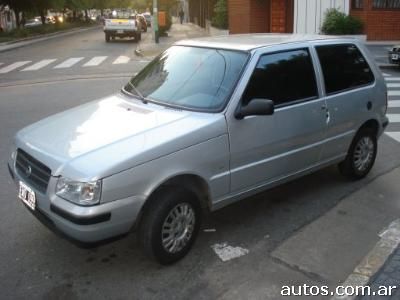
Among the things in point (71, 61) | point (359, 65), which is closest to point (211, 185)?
point (359, 65)

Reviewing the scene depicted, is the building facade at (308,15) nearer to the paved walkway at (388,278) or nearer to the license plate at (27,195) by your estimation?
the paved walkway at (388,278)

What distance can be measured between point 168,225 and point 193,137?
704 millimetres

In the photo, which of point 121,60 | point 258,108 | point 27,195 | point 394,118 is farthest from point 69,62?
point 258,108

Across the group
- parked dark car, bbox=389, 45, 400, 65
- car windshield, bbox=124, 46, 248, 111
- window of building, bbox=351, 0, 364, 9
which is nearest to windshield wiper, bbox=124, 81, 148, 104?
car windshield, bbox=124, 46, 248, 111

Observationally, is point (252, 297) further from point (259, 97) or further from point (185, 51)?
point (185, 51)

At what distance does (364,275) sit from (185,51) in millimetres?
2629

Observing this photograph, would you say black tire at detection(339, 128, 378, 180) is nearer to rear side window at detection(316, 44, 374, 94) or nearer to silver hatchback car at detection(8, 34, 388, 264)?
silver hatchback car at detection(8, 34, 388, 264)

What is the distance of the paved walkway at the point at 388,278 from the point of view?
3.52 meters

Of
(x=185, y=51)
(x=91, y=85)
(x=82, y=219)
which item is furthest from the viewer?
(x=91, y=85)

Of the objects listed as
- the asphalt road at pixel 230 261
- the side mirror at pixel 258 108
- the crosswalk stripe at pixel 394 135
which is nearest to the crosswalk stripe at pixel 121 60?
the crosswalk stripe at pixel 394 135

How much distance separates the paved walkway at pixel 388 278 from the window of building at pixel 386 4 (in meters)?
19.6

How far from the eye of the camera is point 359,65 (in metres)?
5.60

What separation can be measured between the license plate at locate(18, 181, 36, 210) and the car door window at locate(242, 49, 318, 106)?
1866 mm

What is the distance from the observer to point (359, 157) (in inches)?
228
